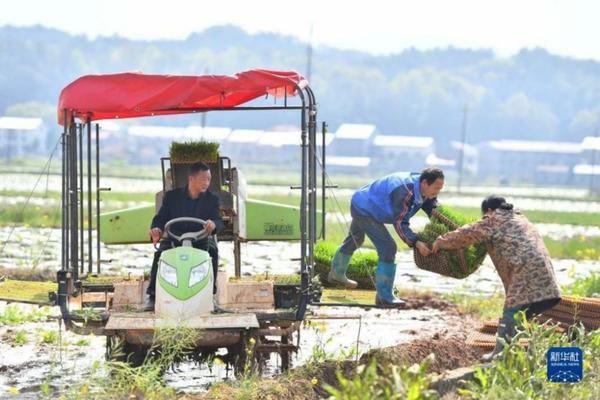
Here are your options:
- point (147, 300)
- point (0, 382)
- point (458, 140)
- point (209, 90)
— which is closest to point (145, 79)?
point (209, 90)

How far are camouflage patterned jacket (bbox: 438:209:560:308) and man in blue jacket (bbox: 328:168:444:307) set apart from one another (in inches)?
42.8

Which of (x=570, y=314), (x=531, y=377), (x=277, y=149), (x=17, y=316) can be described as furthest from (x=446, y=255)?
(x=277, y=149)

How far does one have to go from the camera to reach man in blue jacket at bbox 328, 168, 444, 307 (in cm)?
1302

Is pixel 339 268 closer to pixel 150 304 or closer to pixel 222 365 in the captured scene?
pixel 222 365

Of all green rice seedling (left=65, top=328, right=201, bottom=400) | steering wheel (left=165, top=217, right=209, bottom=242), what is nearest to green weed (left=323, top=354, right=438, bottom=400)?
green rice seedling (left=65, top=328, right=201, bottom=400)

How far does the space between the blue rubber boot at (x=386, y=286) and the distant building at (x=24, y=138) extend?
396ft

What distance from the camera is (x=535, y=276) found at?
38.0 feet

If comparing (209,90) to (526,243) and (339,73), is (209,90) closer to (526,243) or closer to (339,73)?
(526,243)

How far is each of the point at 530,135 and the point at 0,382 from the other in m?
174

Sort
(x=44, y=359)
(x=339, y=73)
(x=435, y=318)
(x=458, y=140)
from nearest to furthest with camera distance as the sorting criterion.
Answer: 1. (x=44, y=359)
2. (x=435, y=318)
3. (x=458, y=140)
4. (x=339, y=73)

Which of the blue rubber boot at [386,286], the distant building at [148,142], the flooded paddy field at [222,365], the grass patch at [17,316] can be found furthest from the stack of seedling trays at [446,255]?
Result: the distant building at [148,142]

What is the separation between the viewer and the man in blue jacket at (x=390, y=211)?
13.0m

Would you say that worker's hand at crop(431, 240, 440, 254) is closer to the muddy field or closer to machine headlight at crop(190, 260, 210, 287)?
the muddy field

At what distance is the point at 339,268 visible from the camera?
14.2 meters
